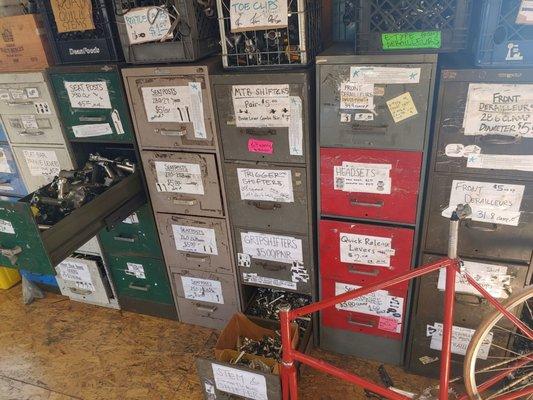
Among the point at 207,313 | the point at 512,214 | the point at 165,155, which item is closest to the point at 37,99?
the point at 165,155

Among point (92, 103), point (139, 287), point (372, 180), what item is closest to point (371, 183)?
point (372, 180)

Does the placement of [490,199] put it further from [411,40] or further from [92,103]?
[92,103]

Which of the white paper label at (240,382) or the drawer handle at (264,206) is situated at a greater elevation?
the drawer handle at (264,206)

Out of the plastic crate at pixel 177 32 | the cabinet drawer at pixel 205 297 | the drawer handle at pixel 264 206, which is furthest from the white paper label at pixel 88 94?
the cabinet drawer at pixel 205 297

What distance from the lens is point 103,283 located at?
2605mm

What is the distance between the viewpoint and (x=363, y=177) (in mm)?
1765

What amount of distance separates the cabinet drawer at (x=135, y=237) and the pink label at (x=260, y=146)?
73 cm

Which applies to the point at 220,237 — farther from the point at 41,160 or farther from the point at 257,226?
the point at 41,160

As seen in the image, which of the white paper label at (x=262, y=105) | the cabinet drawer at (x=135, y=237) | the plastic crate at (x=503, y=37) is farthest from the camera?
the cabinet drawer at (x=135, y=237)

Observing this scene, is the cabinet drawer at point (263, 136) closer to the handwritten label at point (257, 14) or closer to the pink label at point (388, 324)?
the handwritten label at point (257, 14)

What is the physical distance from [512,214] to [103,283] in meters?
2.24

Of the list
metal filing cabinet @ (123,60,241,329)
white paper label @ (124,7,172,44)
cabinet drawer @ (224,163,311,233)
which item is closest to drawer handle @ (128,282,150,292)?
metal filing cabinet @ (123,60,241,329)

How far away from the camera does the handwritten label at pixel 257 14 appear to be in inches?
64.1

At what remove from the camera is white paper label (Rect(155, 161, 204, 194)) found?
A: 2.04 m
